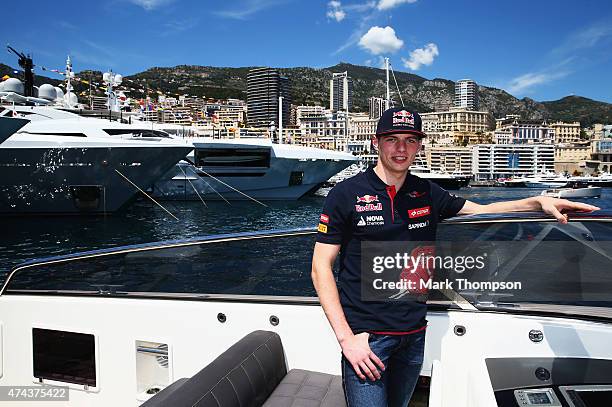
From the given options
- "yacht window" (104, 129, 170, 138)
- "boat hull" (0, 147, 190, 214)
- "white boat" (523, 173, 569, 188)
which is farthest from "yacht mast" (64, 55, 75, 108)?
"white boat" (523, 173, 569, 188)

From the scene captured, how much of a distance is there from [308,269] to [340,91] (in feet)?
636

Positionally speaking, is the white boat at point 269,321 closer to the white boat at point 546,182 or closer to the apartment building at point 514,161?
the white boat at point 546,182

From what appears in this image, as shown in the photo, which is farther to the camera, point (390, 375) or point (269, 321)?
point (269, 321)

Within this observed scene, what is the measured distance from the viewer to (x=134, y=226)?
837 inches

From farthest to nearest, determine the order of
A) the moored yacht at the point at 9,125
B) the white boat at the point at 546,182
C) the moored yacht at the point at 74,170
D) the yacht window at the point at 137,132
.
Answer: the white boat at the point at 546,182 < the yacht window at the point at 137,132 < the moored yacht at the point at 74,170 < the moored yacht at the point at 9,125

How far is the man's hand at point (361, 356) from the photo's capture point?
1.58 metres

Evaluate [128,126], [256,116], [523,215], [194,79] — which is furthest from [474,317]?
[194,79]

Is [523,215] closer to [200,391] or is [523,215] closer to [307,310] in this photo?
[307,310]

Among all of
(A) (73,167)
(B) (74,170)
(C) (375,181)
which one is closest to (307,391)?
(C) (375,181)

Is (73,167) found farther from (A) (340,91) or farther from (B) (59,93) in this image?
(A) (340,91)

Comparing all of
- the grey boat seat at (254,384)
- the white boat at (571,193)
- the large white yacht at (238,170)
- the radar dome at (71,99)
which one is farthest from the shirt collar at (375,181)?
the radar dome at (71,99)

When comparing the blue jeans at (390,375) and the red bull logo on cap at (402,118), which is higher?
the red bull logo on cap at (402,118)

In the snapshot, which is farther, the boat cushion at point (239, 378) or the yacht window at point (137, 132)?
the yacht window at point (137, 132)

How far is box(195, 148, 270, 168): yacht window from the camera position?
32.1 metres
